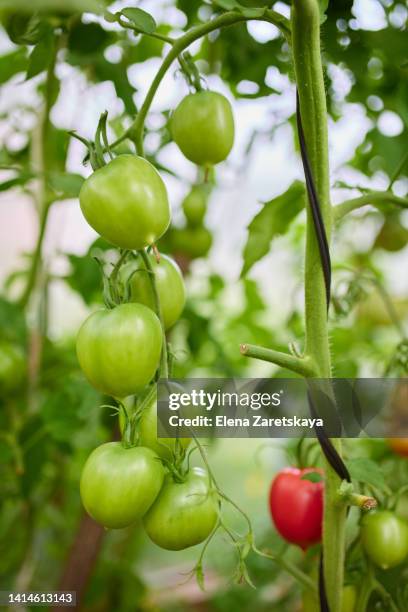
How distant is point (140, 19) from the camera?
36 cm

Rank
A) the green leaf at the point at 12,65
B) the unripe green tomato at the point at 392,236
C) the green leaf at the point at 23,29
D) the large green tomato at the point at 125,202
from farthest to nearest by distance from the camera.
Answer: the unripe green tomato at the point at 392,236 → the green leaf at the point at 12,65 → the green leaf at the point at 23,29 → the large green tomato at the point at 125,202

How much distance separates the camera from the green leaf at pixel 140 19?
360 mm

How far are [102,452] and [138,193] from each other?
139 millimetres

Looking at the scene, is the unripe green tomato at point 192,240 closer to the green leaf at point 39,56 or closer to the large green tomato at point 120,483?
the green leaf at point 39,56

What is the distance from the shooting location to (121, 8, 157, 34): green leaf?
36 centimetres

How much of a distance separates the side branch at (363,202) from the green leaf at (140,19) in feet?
0.51

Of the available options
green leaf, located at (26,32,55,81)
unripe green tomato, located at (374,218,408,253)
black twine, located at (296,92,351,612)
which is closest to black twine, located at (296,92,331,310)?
black twine, located at (296,92,351,612)

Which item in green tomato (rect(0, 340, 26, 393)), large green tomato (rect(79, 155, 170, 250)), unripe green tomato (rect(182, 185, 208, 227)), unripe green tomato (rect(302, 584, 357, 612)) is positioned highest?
unripe green tomato (rect(182, 185, 208, 227))

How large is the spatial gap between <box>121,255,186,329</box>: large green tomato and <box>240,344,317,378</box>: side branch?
0.06 meters

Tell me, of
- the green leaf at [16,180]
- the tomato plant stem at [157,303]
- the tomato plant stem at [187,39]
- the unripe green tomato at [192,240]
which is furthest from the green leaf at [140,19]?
the unripe green tomato at [192,240]

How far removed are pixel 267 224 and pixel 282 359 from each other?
0.16m

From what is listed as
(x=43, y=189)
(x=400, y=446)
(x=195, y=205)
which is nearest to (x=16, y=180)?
(x=43, y=189)

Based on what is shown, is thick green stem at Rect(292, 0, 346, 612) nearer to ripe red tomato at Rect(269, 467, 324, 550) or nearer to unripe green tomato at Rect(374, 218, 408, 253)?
ripe red tomato at Rect(269, 467, 324, 550)

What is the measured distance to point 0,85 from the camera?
0.75 meters
